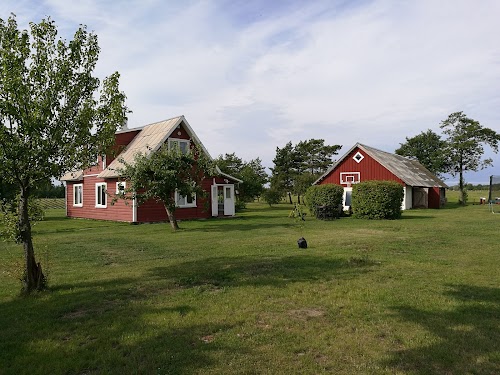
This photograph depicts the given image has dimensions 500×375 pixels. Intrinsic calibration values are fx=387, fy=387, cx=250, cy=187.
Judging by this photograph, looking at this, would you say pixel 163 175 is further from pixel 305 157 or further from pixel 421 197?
pixel 305 157

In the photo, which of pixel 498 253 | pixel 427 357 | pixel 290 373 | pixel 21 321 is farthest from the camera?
pixel 498 253

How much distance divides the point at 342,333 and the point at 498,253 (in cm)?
864

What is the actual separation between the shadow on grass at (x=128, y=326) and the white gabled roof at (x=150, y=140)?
16.9 meters

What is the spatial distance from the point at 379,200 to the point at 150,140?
1537 centimetres

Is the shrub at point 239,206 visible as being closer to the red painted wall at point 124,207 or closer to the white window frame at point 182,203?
the red painted wall at point 124,207

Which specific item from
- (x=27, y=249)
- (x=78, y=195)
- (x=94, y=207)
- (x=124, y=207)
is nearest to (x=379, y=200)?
(x=124, y=207)

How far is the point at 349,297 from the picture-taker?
688cm

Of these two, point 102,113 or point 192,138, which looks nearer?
point 102,113

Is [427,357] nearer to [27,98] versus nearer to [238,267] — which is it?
[238,267]

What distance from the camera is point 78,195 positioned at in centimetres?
3036

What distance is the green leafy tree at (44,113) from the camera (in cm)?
680

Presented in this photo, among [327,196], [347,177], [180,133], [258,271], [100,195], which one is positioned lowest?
[258,271]

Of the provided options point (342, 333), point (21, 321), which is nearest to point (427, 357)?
point (342, 333)

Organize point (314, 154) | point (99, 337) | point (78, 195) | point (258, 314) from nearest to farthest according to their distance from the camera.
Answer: point (99, 337) < point (258, 314) < point (78, 195) < point (314, 154)
